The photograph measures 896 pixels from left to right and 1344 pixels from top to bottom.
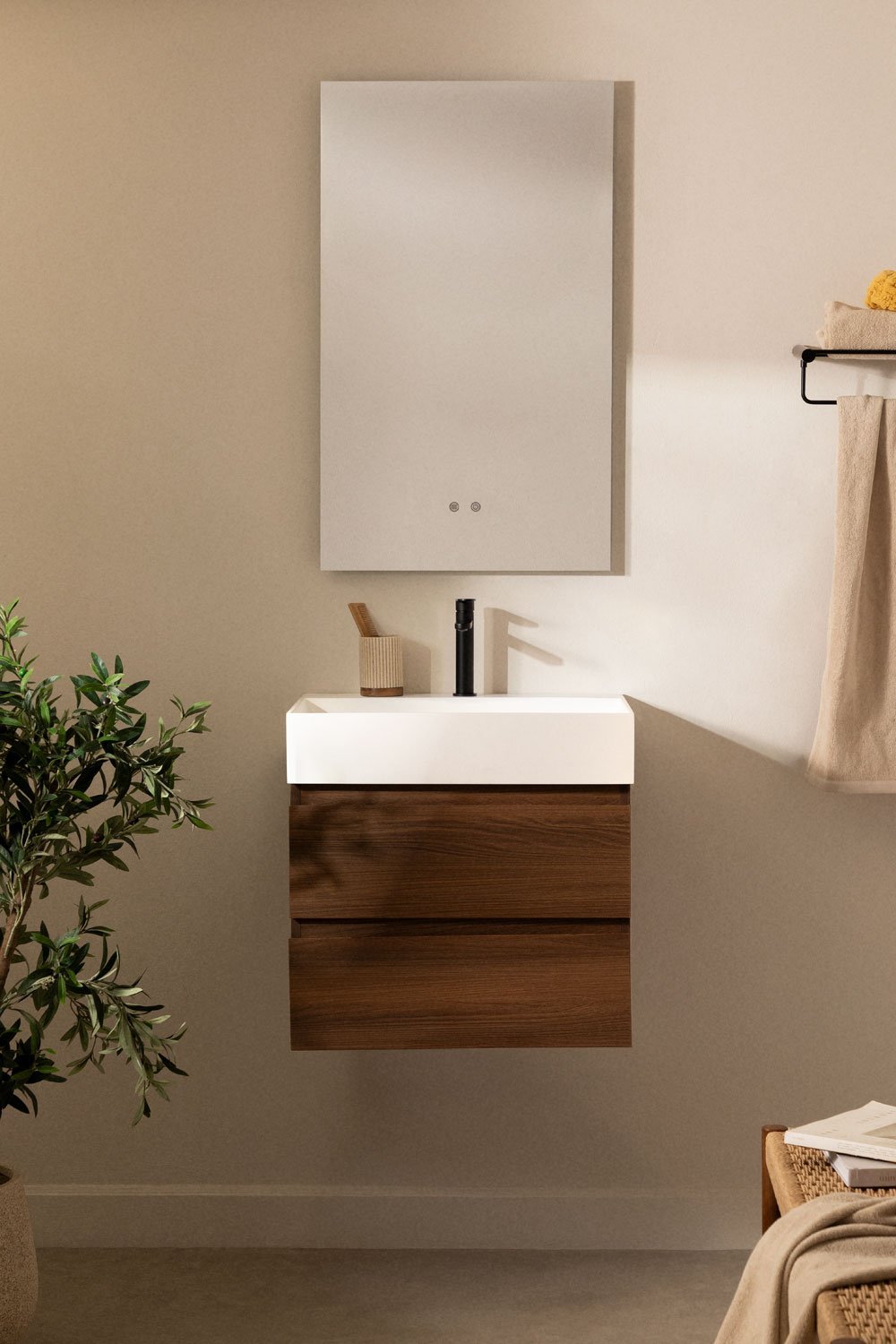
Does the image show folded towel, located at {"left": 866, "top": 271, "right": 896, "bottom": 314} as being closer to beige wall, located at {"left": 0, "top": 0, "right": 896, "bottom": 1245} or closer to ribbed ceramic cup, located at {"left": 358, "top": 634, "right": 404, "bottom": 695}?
beige wall, located at {"left": 0, "top": 0, "right": 896, "bottom": 1245}

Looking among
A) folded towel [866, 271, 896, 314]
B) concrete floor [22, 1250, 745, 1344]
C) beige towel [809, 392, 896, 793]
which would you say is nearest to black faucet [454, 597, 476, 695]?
beige towel [809, 392, 896, 793]

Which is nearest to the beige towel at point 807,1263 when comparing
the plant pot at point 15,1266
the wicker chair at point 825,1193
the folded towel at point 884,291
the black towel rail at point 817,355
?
the wicker chair at point 825,1193

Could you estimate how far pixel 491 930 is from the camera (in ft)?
7.07

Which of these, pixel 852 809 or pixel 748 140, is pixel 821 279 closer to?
pixel 748 140

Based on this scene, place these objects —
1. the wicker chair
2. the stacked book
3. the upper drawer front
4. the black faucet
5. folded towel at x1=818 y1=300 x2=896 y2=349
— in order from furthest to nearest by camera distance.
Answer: the black faucet
folded towel at x1=818 y1=300 x2=896 y2=349
the upper drawer front
the stacked book
the wicker chair

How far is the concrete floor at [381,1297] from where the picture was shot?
2.21 meters

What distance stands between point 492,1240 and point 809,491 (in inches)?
63.9

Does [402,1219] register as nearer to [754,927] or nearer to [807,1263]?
[754,927]

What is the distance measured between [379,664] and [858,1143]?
1226 mm

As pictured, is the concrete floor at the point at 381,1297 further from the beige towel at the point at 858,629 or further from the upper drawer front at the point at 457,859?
the beige towel at the point at 858,629

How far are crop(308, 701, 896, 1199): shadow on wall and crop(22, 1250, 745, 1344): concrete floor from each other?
162 mm

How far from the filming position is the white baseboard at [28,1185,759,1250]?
2549 millimetres

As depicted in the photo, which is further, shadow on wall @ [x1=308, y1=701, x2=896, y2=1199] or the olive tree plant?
shadow on wall @ [x1=308, y1=701, x2=896, y2=1199]

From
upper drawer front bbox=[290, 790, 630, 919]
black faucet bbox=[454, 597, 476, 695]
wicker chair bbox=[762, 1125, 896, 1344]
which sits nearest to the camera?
wicker chair bbox=[762, 1125, 896, 1344]
